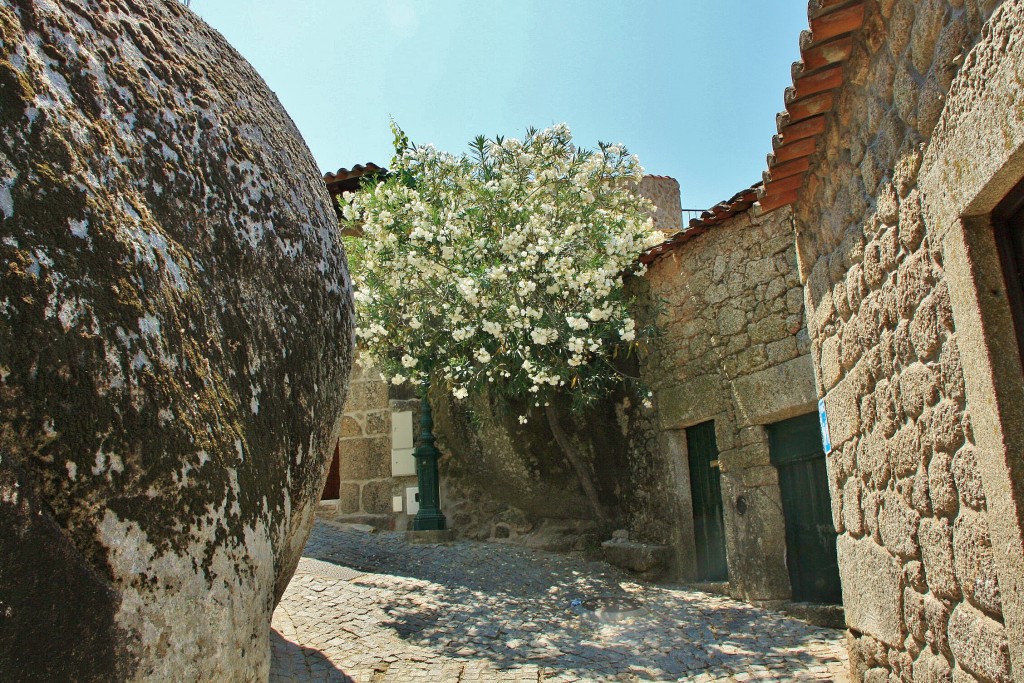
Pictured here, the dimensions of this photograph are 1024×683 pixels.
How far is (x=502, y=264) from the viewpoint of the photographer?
664 centimetres

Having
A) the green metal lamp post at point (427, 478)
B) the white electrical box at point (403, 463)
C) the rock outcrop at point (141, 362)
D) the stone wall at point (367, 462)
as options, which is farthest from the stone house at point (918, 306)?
the stone wall at point (367, 462)

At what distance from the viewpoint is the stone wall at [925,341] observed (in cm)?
220

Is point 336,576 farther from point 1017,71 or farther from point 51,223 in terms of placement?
point 1017,71

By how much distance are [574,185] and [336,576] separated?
3912 mm

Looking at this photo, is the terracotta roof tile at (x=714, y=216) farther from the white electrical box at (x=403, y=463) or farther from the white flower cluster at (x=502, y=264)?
the white electrical box at (x=403, y=463)

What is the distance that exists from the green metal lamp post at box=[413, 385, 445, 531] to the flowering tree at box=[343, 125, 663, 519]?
1.94 feet

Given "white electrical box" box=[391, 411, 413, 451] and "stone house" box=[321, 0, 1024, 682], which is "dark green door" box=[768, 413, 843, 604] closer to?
"stone house" box=[321, 0, 1024, 682]

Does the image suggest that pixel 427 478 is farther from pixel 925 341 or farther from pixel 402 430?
pixel 925 341

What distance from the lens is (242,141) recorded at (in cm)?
228

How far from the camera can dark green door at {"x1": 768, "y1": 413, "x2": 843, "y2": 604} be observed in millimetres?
5695

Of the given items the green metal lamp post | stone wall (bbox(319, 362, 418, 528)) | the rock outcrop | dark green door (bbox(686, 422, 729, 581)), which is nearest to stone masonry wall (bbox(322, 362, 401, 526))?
stone wall (bbox(319, 362, 418, 528))

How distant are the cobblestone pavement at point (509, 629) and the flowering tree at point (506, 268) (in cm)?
147

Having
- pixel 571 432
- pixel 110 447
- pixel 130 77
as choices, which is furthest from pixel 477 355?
pixel 110 447

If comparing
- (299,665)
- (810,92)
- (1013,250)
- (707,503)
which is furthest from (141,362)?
(707,503)
